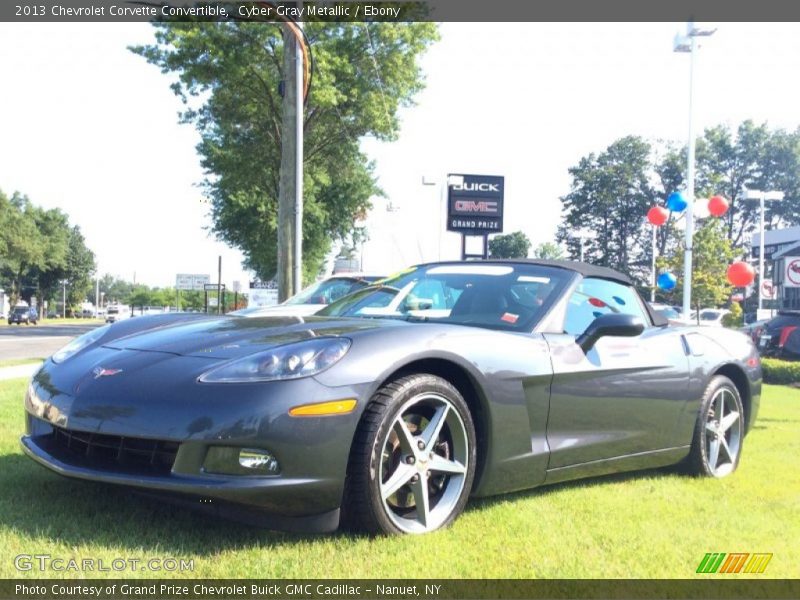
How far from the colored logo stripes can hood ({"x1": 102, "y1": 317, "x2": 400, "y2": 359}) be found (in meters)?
1.56

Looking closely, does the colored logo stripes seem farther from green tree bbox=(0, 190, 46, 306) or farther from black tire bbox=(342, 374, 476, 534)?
green tree bbox=(0, 190, 46, 306)

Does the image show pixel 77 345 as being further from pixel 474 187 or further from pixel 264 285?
pixel 264 285

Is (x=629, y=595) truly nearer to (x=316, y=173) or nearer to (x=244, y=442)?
(x=244, y=442)

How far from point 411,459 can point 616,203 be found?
68.1 m

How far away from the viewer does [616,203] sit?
2672 inches

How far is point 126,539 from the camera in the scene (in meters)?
2.82

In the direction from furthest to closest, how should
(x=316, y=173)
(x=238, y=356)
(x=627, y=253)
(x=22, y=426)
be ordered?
(x=627, y=253) → (x=316, y=173) → (x=22, y=426) → (x=238, y=356)

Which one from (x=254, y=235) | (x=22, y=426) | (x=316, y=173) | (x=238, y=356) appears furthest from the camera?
(x=254, y=235)

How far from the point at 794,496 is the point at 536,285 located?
5.91 feet

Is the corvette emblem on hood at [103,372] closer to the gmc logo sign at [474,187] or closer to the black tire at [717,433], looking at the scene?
the black tire at [717,433]

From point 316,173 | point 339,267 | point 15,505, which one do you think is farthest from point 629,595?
point 339,267

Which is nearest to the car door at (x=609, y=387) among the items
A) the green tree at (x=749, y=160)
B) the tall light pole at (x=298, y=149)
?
the tall light pole at (x=298, y=149)

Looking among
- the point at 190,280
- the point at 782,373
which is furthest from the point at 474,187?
the point at 190,280

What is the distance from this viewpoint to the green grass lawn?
2.71 meters
